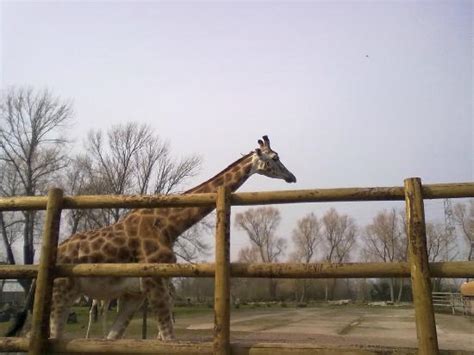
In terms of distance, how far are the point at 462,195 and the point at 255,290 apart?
181ft

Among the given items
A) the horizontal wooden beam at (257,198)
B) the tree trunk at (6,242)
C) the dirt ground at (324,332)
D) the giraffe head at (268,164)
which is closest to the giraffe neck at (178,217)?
the giraffe head at (268,164)

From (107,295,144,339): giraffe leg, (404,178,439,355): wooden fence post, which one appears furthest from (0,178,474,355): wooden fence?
(107,295,144,339): giraffe leg

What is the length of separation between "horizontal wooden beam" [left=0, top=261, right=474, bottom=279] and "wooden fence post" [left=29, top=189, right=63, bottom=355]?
0.33 feet

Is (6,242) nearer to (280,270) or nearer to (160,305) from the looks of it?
(160,305)

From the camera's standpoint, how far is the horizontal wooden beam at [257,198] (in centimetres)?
345

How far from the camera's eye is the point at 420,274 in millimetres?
3262

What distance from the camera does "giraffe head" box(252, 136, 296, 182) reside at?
7.71 m

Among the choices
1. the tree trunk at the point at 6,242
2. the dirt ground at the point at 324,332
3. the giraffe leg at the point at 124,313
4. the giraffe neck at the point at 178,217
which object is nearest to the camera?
the giraffe leg at the point at 124,313

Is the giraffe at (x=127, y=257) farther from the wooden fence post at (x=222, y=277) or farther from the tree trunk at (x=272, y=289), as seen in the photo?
the tree trunk at (x=272, y=289)

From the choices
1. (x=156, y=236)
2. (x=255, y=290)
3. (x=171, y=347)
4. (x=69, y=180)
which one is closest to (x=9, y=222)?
(x=69, y=180)

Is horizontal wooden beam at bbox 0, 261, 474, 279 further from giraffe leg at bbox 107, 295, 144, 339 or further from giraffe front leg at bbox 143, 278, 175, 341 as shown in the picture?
giraffe leg at bbox 107, 295, 144, 339

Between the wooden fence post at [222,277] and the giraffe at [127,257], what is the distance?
1.55 metres

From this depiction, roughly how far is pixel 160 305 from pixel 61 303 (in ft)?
3.58

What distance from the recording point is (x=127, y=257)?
554 cm
